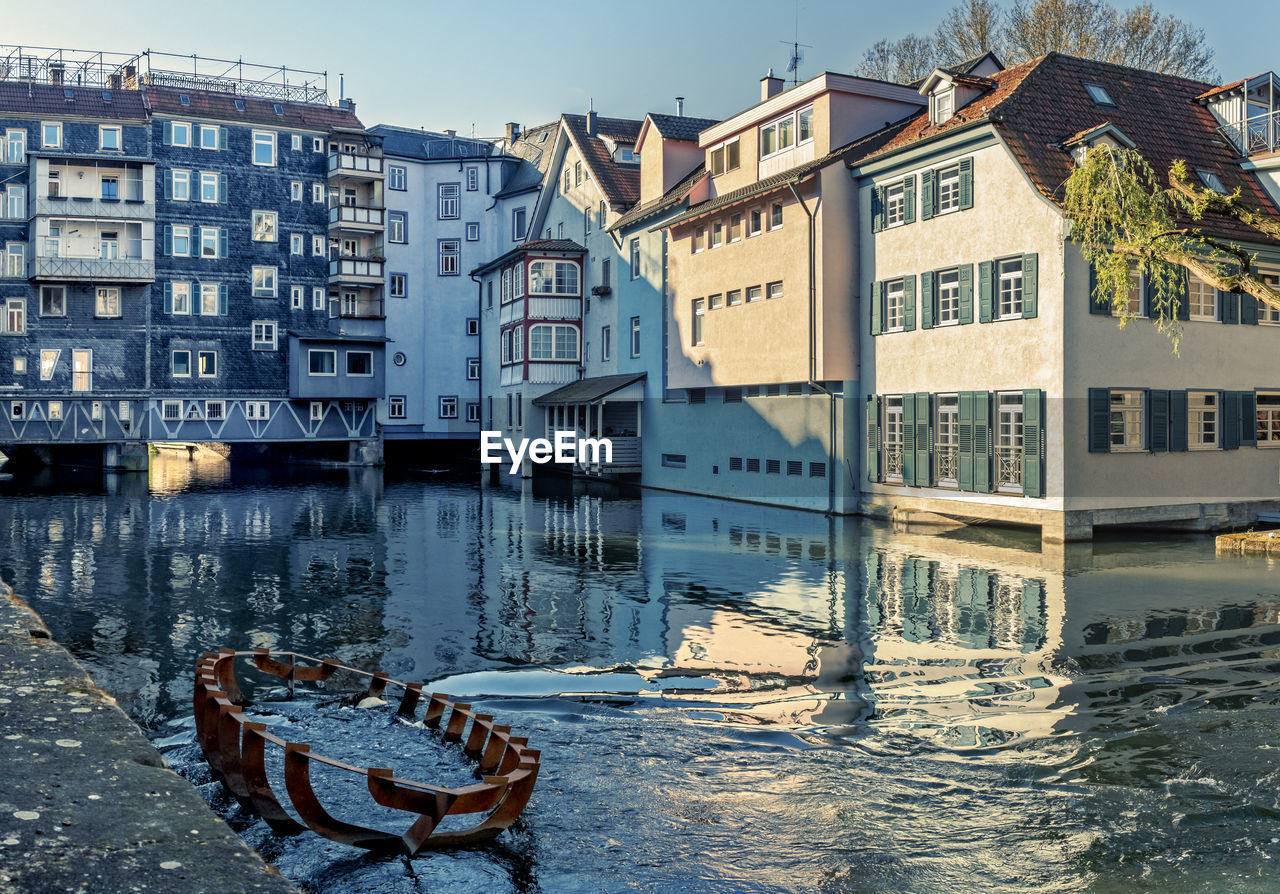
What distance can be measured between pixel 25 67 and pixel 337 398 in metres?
20.7

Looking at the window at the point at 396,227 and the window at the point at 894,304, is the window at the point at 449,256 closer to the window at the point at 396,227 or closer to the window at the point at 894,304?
the window at the point at 396,227

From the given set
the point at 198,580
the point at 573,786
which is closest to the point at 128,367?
the point at 198,580

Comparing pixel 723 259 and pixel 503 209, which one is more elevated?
pixel 503 209

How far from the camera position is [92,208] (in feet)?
171

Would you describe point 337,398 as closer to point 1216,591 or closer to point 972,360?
point 972,360

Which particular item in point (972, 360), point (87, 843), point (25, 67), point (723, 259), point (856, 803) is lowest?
point (856, 803)

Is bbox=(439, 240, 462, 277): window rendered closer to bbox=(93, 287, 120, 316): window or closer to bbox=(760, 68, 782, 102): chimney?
bbox=(93, 287, 120, 316): window

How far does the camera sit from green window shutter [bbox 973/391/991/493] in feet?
83.8

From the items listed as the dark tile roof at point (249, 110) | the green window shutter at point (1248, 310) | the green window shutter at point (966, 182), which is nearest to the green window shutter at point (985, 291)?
the green window shutter at point (966, 182)

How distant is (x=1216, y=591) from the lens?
17.9 m

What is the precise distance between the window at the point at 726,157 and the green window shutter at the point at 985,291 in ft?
38.2

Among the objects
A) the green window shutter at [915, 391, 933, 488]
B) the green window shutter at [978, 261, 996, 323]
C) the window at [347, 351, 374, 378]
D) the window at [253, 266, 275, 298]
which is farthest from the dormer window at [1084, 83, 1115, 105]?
the window at [253, 266, 275, 298]

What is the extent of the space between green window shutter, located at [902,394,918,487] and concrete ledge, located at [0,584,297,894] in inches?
901

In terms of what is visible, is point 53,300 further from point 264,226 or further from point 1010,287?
point 1010,287
